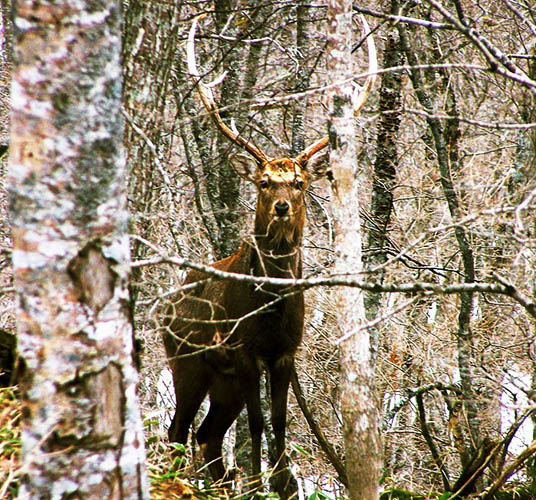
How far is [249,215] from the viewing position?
8992 mm

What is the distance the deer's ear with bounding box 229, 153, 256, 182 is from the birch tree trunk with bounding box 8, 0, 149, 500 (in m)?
4.31

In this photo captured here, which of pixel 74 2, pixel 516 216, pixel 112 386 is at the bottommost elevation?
pixel 112 386

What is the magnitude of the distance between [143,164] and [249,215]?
15.9ft

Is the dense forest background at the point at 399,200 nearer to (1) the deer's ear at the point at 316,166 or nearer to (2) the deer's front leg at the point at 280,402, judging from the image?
(2) the deer's front leg at the point at 280,402

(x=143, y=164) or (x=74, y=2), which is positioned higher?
(x=74, y=2)

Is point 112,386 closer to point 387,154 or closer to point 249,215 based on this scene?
point 387,154

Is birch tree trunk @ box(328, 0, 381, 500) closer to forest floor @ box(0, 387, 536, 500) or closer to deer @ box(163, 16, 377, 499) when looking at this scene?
forest floor @ box(0, 387, 536, 500)

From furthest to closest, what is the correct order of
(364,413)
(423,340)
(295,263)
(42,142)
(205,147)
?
(423,340) < (205,147) < (295,263) < (364,413) < (42,142)

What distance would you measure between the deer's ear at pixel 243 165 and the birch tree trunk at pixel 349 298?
76.5 inches

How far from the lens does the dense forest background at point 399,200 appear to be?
412cm

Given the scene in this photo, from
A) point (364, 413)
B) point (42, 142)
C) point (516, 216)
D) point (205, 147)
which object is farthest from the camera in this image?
point (205, 147)

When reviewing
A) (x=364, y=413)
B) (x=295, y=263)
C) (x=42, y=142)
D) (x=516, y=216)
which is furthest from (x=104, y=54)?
(x=295, y=263)

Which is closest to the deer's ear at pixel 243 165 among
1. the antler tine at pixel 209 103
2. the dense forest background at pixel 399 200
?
the antler tine at pixel 209 103

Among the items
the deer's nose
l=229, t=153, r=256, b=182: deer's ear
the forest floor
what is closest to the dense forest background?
l=229, t=153, r=256, b=182: deer's ear
